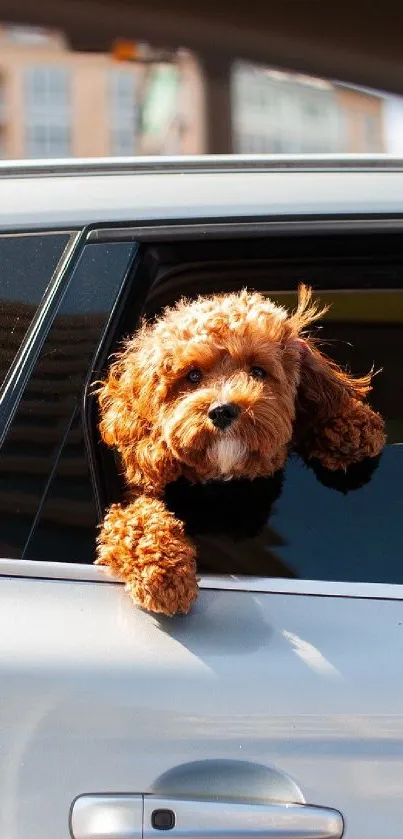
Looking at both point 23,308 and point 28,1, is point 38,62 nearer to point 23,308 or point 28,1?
point 28,1

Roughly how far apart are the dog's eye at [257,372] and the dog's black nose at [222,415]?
117mm

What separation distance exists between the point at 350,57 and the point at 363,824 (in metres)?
16.8

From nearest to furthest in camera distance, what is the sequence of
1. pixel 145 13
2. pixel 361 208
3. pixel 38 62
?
pixel 361 208 → pixel 145 13 → pixel 38 62

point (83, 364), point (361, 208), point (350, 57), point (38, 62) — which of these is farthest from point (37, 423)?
point (38, 62)

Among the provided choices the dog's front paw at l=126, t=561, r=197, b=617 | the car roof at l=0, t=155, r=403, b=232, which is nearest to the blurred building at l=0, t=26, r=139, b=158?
the car roof at l=0, t=155, r=403, b=232

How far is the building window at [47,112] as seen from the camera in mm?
34344

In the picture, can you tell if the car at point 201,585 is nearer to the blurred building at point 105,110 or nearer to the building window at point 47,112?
the blurred building at point 105,110

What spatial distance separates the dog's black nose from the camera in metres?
1.97

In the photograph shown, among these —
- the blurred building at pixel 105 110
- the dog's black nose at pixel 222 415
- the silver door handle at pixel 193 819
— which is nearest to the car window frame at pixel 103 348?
the dog's black nose at pixel 222 415

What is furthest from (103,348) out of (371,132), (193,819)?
(371,132)

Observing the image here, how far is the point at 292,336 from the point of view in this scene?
6.93ft

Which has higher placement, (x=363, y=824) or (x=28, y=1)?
(x=28, y=1)

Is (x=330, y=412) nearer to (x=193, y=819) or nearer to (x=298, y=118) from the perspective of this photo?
(x=193, y=819)

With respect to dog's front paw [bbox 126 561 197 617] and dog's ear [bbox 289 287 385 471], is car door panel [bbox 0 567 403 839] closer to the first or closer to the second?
dog's front paw [bbox 126 561 197 617]
